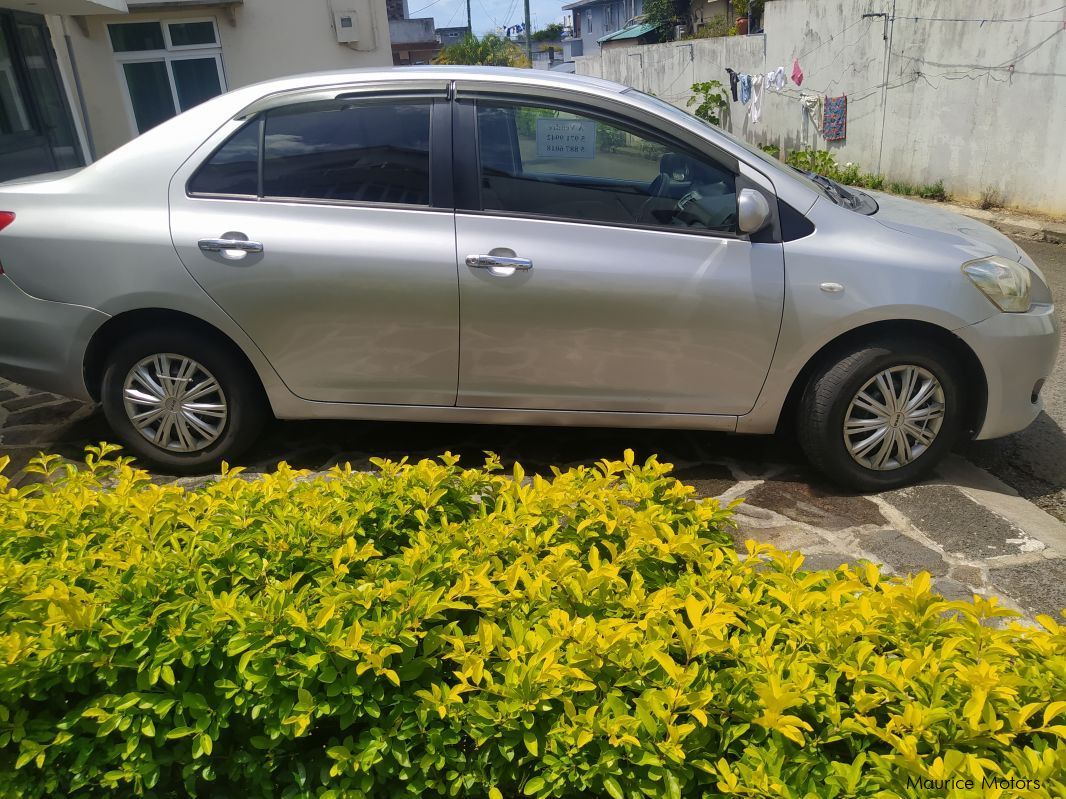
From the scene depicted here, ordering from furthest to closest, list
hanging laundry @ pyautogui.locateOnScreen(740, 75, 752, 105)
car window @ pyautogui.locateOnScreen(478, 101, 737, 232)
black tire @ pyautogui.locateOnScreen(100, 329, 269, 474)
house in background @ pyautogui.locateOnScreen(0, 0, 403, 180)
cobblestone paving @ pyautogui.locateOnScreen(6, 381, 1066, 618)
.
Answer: hanging laundry @ pyautogui.locateOnScreen(740, 75, 752, 105), house in background @ pyautogui.locateOnScreen(0, 0, 403, 180), black tire @ pyautogui.locateOnScreen(100, 329, 269, 474), car window @ pyautogui.locateOnScreen(478, 101, 737, 232), cobblestone paving @ pyautogui.locateOnScreen(6, 381, 1066, 618)

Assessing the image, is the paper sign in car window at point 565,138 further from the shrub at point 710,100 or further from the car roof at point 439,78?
the shrub at point 710,100

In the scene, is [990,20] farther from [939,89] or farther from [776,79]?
[776,79]

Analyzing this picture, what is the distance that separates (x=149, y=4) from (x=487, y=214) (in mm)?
11007

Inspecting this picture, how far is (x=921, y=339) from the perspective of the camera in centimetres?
371

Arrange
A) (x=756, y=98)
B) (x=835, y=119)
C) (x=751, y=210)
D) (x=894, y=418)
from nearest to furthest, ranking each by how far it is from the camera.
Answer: (x=751, y=210) → (x=894, y=418) → (x=835, y=119) → (x=756, y=98)

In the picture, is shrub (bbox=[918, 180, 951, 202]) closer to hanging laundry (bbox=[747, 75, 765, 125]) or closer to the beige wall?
hanging laundry (bbox=[747, 75, 765, 125])

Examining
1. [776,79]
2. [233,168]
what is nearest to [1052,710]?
[233,168]

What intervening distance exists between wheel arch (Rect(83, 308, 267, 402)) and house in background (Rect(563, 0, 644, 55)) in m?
53.3

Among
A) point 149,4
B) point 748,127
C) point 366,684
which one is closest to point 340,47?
point 149,4

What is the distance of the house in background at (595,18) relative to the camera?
178 feet

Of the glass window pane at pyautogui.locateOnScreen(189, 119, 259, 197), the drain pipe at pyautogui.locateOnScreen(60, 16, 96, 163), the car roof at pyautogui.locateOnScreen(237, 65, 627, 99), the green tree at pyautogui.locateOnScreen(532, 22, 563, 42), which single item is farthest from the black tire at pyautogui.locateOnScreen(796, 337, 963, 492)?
the green tree at pyautogui.locateOnScreen(532, 22, 563, 42)

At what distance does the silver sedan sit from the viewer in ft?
11.9

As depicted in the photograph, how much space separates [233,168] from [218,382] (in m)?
0.98

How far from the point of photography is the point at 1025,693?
1530 millimetres
